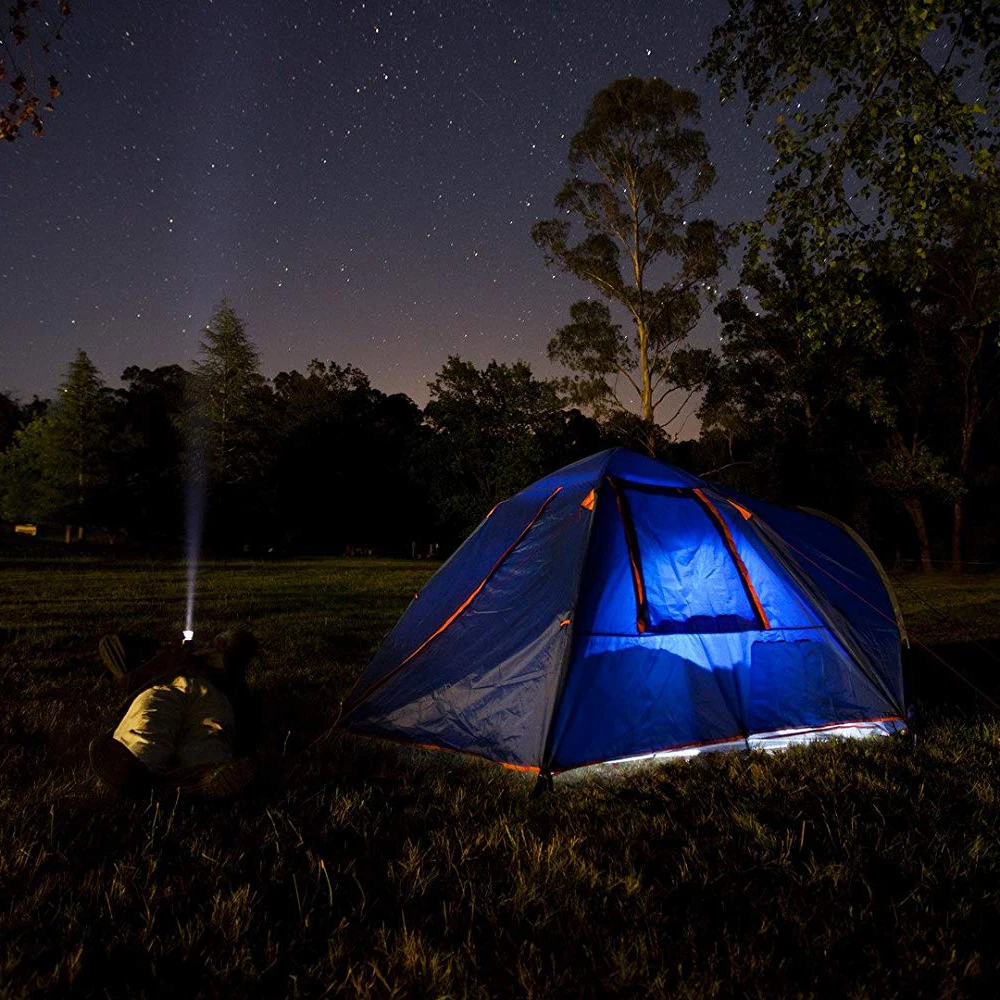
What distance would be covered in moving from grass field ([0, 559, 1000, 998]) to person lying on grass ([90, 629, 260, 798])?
178 millimetres

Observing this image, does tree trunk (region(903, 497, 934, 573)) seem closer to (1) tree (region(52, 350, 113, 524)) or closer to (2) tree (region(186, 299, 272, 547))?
(2) tree (region(186, 299, 272, 547))

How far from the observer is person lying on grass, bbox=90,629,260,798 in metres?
3.55

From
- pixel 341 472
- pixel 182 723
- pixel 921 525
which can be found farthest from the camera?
pixel 341 472

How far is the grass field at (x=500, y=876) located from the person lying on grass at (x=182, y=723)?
0.18 m

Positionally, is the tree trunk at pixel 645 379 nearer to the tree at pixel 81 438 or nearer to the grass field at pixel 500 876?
the grass field at pixel 500 876

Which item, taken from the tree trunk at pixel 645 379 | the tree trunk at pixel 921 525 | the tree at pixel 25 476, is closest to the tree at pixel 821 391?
the tree trunk at pixel 921 525

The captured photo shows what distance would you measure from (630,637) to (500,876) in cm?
198

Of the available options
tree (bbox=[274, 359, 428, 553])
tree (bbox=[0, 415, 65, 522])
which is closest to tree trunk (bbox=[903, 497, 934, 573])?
tree (bbox=[274, 359, 428, 553])

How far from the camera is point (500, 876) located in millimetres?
3059

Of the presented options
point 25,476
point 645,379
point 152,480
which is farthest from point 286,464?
point 645,379

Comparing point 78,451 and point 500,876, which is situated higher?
point 78,451

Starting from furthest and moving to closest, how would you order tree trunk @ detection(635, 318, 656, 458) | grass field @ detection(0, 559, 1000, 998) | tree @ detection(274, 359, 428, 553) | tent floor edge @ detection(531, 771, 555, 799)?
tree @ detection(274, 359, 428, 553) → tree trunk @ detection(635, 318, 656, 458) → tent floor edge @ detection(531, 771, 555, 799) → grass field @ detection(0, 559, 1000, 998)

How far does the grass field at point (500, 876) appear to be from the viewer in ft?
7.77

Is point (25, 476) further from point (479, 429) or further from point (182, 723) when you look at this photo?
point (182, 723)
